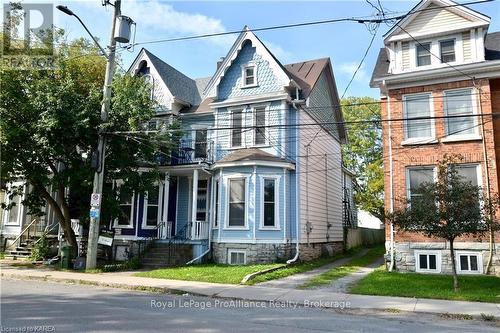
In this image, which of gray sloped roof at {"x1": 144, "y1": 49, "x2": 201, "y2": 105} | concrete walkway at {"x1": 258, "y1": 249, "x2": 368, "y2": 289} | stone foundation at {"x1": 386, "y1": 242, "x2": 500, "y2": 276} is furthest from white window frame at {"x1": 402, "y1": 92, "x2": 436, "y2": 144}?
gray sloped roof at {"x1": 144, "y1": 49, "x2": 201, "y2": 105}

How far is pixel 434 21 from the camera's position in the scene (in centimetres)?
1611

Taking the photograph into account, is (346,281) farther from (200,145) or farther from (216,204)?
(200,145)

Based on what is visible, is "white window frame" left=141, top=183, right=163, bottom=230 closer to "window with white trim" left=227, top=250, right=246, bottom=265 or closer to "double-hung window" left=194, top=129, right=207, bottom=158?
"double-hung window" left=194, top=129, right=207, bottom=158

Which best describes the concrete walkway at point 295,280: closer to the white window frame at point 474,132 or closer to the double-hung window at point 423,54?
the white window frame at point 474,132

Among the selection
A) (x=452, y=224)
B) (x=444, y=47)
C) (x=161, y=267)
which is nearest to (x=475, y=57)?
(x=444, y=47)

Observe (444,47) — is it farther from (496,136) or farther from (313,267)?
(313,267)

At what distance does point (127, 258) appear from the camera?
19.3 meters

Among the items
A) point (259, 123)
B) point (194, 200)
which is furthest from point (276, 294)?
point (259, 123)

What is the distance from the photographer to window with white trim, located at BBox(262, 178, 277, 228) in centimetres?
1803

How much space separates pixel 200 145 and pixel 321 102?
23.4ft

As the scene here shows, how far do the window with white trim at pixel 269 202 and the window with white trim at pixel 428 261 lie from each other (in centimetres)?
585

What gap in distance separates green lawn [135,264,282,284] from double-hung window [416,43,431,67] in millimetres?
10000

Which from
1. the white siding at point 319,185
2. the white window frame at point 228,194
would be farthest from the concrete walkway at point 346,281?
the white window frame at point 228,194

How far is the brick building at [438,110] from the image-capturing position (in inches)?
592
